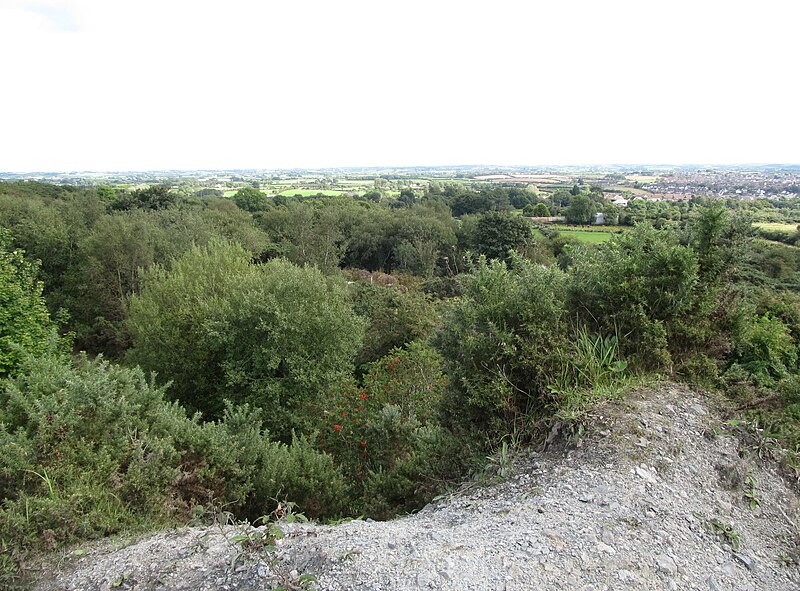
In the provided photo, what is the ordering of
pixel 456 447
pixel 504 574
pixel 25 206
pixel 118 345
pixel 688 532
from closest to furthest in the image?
1. pixel 504 574
2. pixel 688 532
3. pixel 456 447
4. pixel 118 345
5. pixel 25 206

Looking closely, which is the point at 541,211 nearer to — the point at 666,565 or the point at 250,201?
the point at 250,201

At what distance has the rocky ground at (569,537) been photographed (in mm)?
3516

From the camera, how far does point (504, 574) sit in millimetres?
3469

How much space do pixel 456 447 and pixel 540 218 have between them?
6154 cm

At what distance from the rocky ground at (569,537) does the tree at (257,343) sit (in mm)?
8650

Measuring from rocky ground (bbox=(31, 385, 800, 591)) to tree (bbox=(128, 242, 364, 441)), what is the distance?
8.65 metres

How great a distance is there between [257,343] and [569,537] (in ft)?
38.7

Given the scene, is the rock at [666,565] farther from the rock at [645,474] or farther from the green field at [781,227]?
the green field at [781,227]

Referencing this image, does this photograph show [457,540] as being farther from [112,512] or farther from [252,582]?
[112,512]

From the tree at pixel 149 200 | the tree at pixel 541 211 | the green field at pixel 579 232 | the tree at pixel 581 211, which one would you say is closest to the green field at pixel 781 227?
the green field at pixel 579 232

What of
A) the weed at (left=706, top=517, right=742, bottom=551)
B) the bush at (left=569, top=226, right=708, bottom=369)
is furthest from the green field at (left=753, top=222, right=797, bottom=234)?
the weed at (left=706, top=517, right=742, bottom=551)

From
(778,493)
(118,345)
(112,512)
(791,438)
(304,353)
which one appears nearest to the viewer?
(778,493)

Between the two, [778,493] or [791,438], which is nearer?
[778,493]

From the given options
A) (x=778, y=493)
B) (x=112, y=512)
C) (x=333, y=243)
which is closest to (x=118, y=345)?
(x=333, y=243)
